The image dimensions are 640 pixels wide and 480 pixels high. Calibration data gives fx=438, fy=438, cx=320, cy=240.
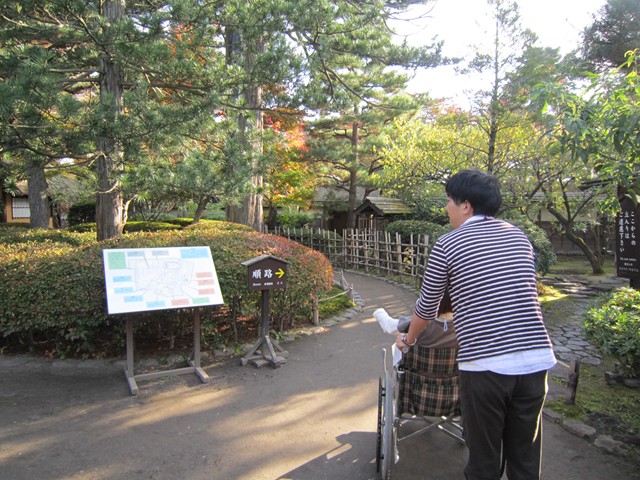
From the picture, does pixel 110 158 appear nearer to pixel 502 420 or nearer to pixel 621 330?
pixel 502 420

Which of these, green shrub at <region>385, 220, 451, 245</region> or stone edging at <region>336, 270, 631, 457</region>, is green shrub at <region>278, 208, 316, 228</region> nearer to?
A: green shrub at <region>385, 220, 451, 245</region>

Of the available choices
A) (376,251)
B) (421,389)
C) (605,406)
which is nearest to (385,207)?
(376,251)

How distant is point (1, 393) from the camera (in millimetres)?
4512

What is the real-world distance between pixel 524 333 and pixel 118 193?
735 cm

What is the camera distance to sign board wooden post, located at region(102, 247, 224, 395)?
14.9 feet

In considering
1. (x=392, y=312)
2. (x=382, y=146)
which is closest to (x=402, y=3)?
(x=382, y=146)

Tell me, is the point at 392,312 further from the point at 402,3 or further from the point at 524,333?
the point at 402,3

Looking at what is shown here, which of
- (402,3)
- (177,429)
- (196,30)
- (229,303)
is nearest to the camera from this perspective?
(177,429)

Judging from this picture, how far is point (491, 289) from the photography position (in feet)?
6.77

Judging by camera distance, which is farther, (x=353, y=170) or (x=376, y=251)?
(x=353, y=170)

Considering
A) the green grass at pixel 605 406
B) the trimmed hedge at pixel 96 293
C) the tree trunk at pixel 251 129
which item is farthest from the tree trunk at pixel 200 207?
the green grass at pixel 605 406

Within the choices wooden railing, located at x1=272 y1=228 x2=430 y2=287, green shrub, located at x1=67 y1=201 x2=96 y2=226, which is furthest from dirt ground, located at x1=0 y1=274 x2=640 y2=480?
green shrub, located at x1=67 y1=201 x2=96 y2=226

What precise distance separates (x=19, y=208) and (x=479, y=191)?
26.6 meters

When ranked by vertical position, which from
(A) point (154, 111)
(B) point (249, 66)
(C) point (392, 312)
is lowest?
(C) point (392, 312)
